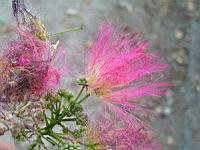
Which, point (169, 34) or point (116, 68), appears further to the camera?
point (169, 34)

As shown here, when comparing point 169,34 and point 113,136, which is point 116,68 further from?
point 169,34

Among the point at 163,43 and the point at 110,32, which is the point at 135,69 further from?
the point at 163,43

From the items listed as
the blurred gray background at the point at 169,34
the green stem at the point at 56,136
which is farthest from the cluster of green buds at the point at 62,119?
the blurred gray background at the point at 169,34

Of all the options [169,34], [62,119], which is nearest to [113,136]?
[62,119]

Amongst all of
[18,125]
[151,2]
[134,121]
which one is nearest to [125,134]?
[134,121]

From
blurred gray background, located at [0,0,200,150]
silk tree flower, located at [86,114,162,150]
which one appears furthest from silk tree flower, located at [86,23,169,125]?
blurred gray background, located at [0,0,200,150]

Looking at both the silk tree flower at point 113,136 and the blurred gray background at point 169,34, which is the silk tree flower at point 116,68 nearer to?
the silk tree flower at point 113,136
